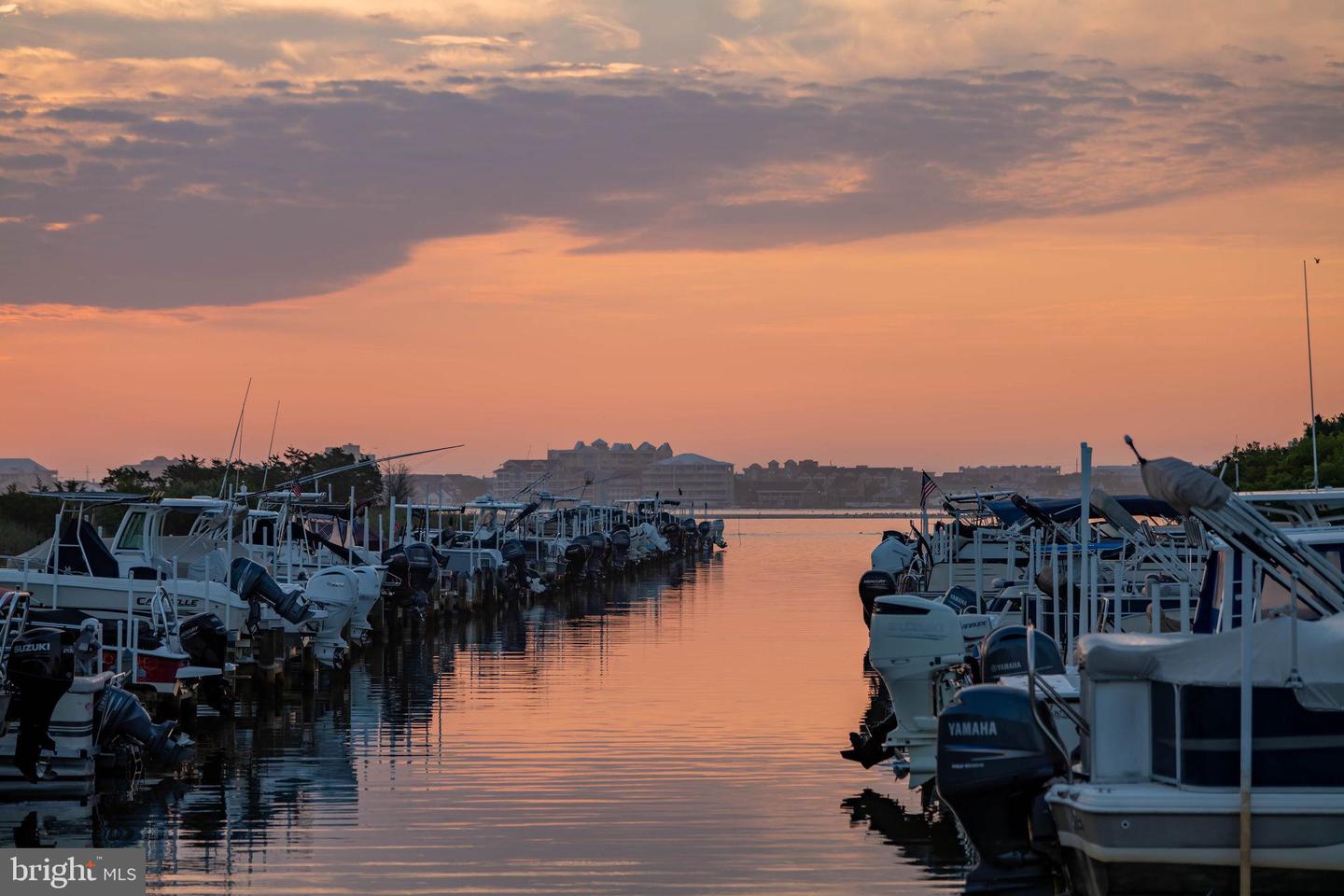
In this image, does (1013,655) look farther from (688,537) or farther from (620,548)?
(688,537)

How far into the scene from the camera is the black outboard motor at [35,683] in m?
17.2

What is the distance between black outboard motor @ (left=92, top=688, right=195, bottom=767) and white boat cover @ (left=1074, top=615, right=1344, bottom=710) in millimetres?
11054

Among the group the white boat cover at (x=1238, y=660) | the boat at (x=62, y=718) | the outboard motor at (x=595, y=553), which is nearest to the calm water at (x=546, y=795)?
the boat at (x=62, y=718)

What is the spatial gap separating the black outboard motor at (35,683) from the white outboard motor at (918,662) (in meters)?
8.32

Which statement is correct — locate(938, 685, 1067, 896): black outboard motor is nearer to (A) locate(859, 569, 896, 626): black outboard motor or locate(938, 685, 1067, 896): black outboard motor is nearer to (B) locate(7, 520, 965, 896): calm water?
(B) locate(7, 520, 965, 896): calm water

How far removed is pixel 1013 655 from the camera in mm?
16375

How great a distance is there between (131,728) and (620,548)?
5525 cm

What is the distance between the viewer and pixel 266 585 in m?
27.8

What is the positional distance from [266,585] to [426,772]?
28.3 ft

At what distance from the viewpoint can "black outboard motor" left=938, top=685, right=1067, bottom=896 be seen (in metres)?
12.1

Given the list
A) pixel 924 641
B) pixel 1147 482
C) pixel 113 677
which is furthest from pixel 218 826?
pixel 1147 482

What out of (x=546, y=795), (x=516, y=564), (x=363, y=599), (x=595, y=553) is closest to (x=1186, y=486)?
(x=546, y=795)

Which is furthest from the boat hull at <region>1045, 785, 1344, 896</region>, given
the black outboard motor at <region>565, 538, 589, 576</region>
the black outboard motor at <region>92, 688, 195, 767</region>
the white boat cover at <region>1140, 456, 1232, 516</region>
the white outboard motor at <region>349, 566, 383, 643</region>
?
the black outboard motor at <region>565, 538, 589, 576</region>

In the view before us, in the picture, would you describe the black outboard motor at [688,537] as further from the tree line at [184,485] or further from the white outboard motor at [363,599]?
the white outboard motor at [363,599]
